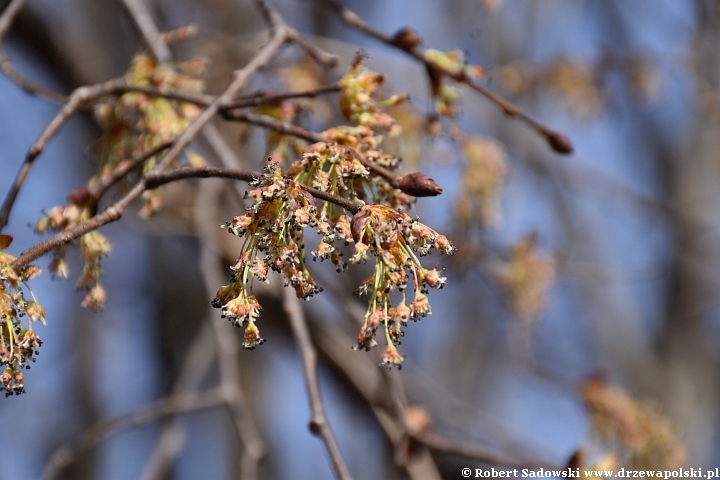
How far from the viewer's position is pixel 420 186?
123 cm

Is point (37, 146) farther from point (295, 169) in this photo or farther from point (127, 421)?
point (127, 421)

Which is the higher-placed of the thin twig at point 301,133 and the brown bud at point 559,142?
the brown bud at point 559,142

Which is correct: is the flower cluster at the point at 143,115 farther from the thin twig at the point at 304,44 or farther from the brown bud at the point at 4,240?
the brown bud at the point at 4,240

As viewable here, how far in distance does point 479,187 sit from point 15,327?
240 cm

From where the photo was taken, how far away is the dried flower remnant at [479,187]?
326 cm

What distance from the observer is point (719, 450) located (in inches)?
322

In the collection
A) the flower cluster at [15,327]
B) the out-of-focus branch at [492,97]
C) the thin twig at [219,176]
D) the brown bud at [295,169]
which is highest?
the out-of-focus branch at [492,97]

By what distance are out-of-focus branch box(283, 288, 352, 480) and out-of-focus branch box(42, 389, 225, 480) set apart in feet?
2.05

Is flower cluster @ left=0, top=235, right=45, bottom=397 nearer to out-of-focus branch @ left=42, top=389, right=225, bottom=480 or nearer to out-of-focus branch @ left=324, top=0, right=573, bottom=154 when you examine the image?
out-of-focus branch @ left=324, top=0, right=573, bottom=154

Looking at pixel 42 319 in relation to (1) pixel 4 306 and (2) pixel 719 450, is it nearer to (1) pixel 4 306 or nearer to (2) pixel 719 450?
(1) pixel 4 306

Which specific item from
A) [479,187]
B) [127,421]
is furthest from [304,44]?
[127,421]

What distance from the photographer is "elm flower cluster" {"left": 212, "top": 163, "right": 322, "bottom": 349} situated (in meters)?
1.10

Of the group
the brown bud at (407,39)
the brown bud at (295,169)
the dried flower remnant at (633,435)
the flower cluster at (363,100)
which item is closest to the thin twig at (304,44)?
the brown bud at (407,39)

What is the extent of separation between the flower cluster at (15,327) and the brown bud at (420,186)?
26.5 inches
